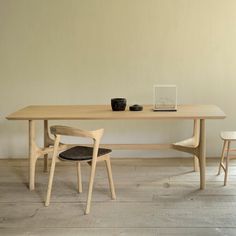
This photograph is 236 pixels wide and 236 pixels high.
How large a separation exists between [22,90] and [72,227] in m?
2.23

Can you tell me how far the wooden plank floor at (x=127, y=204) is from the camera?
109 inches

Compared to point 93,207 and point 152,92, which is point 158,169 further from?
point 93,207

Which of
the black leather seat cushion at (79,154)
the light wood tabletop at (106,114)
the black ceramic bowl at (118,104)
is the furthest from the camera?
the black ceramic bowl at (118,104)

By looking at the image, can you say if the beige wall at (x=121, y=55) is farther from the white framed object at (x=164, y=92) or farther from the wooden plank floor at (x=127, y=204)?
the wooden plank floor at (x=127, y=204)

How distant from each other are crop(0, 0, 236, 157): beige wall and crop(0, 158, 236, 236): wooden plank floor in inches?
30.2

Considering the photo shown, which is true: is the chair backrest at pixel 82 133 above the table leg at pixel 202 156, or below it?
above

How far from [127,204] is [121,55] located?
1.89 metres

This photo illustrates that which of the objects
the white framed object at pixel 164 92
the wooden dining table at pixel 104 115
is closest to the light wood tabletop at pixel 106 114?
the wooden dining table at pixel 104 115

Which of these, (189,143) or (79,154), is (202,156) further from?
(79,154)

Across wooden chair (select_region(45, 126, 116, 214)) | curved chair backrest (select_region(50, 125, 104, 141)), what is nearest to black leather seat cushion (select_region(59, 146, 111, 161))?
wooden chair (select_region(45, 126, 116, 214))

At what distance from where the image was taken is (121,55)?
4.44 m

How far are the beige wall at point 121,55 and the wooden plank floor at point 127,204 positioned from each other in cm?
77

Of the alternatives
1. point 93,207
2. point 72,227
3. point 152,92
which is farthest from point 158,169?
point 72,227

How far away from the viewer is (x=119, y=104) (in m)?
3.60
